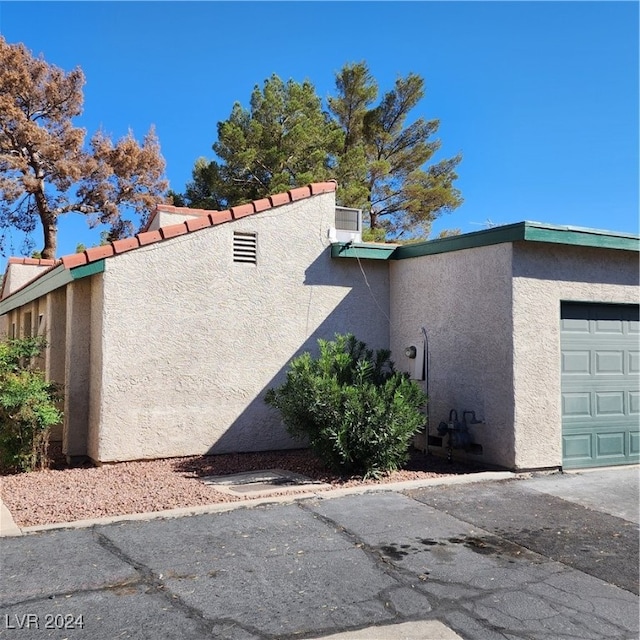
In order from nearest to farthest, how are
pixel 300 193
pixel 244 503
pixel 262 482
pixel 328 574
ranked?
pixel 328 574 → pixel 244 503 → pixel 262 482 → pixel 300 193

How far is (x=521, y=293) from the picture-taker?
8055mm

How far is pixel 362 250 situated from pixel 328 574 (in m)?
6.24

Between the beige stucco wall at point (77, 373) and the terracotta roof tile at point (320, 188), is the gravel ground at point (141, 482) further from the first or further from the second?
the terracotta roof tile at point (320, 188)

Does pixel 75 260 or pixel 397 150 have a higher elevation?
pixel 397 150

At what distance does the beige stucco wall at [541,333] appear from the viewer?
26.2 ft

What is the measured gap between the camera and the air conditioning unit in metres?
10.1

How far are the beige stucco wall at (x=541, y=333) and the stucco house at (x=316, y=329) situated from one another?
22mm

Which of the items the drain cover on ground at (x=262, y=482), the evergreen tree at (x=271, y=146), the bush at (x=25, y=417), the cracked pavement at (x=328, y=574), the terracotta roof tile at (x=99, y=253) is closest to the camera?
the cracked pavement at (x=328, y=574)

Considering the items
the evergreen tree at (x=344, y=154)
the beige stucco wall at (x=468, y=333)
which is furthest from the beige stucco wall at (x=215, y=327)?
the evergreen tree at (x=344, y=154)

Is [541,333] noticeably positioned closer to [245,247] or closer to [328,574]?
[245,247]

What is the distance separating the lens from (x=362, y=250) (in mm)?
9992

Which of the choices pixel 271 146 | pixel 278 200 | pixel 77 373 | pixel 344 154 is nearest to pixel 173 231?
pixel 278 200

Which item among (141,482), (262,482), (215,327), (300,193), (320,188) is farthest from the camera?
(320,188)

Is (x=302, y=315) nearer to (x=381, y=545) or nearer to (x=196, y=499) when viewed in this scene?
(x=196, y=499)
